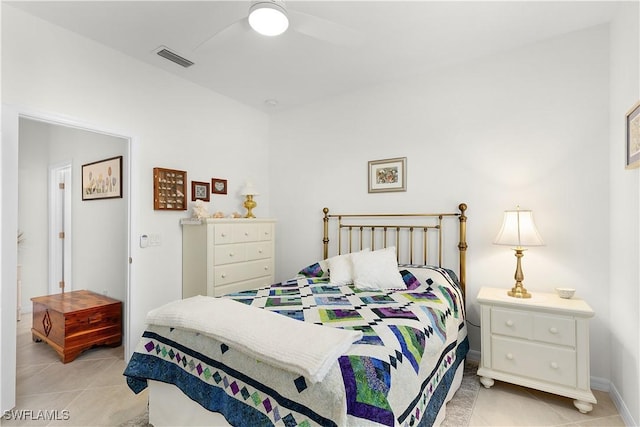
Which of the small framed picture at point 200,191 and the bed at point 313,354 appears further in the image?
the small framed picture at point 200,191

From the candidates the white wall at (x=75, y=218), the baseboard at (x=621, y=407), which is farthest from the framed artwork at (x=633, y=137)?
the white wall at (x=75, y=218)

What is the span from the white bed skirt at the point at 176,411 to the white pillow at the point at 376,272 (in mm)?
922

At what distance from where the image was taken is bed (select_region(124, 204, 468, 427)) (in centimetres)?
121

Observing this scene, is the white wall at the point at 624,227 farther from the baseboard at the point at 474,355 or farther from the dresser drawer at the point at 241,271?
the dresser drawer at the point at 241,271

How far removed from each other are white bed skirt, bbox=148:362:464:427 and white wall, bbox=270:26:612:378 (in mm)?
1483

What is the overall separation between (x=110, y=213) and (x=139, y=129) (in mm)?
1250

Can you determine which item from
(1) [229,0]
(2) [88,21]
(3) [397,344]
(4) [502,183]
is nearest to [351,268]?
(3) [397,344]

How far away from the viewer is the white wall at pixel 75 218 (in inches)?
137

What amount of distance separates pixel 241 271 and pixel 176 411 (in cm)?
162

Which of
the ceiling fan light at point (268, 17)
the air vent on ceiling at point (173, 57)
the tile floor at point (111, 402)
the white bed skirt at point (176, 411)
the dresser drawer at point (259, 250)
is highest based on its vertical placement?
the air vent on ceiling at point (173, 57)

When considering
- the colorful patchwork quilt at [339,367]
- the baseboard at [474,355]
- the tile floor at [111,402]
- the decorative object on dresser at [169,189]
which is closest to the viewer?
the colorful patchwork quilt at [339,367]

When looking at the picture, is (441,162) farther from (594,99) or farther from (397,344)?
(397,344)

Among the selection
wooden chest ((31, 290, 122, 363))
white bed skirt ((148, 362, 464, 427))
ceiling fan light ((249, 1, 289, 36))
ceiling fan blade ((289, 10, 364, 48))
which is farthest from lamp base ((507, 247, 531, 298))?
wooden chest ((31, 290, 122, 363))

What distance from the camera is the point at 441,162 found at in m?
2.98
